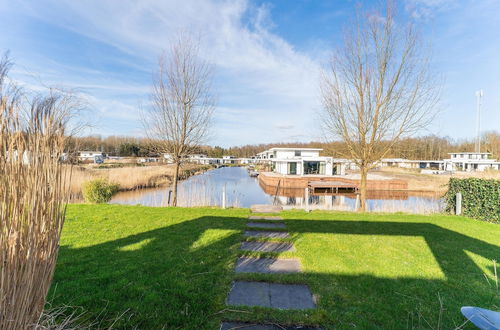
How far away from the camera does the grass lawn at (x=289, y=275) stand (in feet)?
6.84

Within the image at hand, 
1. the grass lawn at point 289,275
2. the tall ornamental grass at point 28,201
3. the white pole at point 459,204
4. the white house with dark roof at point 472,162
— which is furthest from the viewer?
the white house with dark roof at point 472,162

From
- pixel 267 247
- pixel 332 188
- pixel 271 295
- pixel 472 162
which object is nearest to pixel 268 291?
pixel 271 295

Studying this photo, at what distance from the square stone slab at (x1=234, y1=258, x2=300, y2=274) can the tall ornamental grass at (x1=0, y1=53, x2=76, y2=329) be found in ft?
7.05

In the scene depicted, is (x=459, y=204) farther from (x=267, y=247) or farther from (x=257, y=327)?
(x=257, y=327)

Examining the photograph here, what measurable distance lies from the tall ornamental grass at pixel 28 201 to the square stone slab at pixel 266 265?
2149 mm

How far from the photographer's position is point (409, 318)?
2133 millimetres

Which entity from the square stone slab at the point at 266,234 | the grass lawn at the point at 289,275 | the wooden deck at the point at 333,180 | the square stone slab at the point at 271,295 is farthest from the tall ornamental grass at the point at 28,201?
the wooden deck at the point at 333,180

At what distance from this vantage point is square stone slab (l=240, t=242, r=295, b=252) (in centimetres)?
383

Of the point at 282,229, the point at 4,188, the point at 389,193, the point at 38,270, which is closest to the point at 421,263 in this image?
the point at 282,229

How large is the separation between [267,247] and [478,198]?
756 centimetres

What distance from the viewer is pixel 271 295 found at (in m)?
2.46

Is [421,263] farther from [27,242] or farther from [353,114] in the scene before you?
[353,114]

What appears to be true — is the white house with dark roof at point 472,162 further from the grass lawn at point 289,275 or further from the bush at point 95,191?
the bush at point 95,191

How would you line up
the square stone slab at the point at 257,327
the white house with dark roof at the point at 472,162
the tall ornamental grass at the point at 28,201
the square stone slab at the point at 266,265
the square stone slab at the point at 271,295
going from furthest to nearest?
1. the white house with dark roof at the point at 472,162
2. the square stone slab at the point at 266,265
3. the square stone slab at the point at 271,295
4. the square stone slab at the point at 257,327
5. the tall ornamental grass at the point at 28,201
